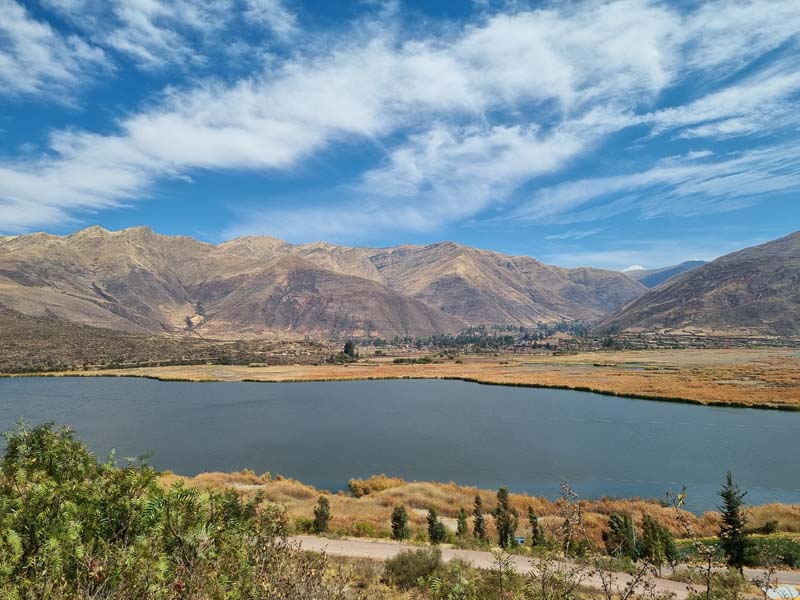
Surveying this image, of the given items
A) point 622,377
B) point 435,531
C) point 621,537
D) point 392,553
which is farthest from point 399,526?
point 622,377

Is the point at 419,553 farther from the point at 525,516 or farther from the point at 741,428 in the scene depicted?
the point at 741,428

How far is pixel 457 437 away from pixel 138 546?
41445mm

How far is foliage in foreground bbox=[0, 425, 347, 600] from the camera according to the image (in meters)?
4.84

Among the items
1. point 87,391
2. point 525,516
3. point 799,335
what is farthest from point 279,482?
point 799,335

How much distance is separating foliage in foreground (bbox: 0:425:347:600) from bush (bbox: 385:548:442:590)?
515 centimetres

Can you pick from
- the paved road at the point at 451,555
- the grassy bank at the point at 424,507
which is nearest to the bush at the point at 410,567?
the paved road at the point at 451,555

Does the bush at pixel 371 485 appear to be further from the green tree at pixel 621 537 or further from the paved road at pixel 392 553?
the green tree at pixel 621 537

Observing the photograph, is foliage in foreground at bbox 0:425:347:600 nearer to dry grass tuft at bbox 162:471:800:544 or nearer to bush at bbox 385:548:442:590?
bush at bbox 385:548:442:590

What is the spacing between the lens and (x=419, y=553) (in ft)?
43.7

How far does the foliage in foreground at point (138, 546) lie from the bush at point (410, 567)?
515 centimetres

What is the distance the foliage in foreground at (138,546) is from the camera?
4844mm

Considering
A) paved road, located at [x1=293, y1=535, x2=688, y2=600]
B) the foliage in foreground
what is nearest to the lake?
paved road, located at [x1=293, y1=535, x2=688, y2=600]

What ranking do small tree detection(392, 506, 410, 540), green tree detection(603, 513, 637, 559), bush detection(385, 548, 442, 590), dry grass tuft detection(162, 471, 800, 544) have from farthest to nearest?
dry grass tuft detection(162, 471, 800, 544) → small tree detection(392, 506, 410, 540) → green tree detection(603, 513, 637, 559) → bush detection(385, 548, 442, 590)

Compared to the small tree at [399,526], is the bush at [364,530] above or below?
below
